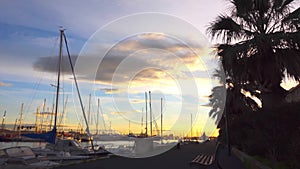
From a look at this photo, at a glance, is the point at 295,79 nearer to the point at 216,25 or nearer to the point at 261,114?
the point at 261,114

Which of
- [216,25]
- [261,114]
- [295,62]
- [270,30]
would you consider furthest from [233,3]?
[261,114]

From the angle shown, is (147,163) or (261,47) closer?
(261,47)

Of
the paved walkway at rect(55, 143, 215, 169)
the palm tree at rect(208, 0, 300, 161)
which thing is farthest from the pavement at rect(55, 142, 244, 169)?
the palm tree at rect(208, 0, 300, 161)

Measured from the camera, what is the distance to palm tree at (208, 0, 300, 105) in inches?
489

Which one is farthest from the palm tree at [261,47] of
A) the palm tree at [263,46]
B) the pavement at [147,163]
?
the pavement at [147,163]

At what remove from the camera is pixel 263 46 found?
12766 mm

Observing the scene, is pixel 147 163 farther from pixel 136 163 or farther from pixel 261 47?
pixel 261 47

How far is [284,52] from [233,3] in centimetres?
373

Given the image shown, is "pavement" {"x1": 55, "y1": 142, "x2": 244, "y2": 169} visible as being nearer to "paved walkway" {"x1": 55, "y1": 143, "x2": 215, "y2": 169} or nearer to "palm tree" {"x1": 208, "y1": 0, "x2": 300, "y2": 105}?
"paved walkway" {"x1": 55, "y1": 143, "x2": 215, "y2": 169}

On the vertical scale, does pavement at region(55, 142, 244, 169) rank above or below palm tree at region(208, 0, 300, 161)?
below

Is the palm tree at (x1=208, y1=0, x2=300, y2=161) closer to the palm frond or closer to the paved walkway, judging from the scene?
the palm frond

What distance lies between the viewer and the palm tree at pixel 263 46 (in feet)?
40.8

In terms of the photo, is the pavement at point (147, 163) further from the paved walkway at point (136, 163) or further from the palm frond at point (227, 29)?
the palm frond at point (227, 29)

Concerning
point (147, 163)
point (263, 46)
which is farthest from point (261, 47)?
point (147, 163)
